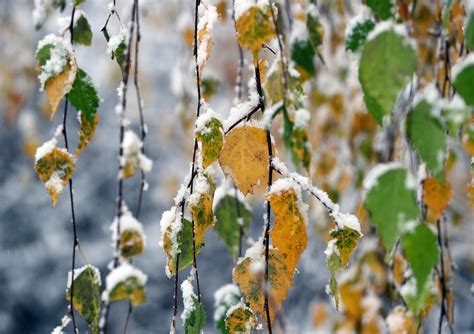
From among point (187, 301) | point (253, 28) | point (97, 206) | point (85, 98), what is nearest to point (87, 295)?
point (187, 301)

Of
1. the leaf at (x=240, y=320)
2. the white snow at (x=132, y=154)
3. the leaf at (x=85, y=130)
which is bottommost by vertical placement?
the leaf at (x=240, y=320)

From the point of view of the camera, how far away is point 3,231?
387cm

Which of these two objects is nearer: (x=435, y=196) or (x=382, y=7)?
(x=382, y=7)

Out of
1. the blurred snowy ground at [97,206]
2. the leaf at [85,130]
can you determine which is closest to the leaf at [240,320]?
the leaf at [85,130]

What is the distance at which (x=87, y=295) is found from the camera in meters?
0.67

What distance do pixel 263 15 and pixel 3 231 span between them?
366 cm

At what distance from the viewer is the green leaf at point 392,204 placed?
0.46 m

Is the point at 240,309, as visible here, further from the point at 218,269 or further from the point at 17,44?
the point at 218,269

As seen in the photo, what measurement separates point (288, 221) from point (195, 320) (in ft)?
0.49

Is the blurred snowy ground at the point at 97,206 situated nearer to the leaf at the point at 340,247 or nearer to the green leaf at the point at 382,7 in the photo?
the leaf at the point at 340,247

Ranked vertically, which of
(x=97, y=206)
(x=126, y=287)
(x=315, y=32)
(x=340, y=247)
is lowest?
(x=126, y=287)

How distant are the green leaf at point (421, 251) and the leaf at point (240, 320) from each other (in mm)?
238

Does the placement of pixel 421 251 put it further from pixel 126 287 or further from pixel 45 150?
pixel 45 150

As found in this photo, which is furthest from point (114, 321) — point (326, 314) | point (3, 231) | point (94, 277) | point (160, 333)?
point (94, 277)
